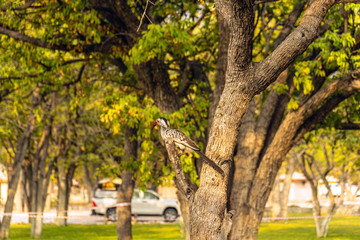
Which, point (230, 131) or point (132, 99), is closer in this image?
point (230, 131)

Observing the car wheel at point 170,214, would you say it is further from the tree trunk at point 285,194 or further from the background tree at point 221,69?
the background tree at point 221,69

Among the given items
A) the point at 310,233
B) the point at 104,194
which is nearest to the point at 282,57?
the point at 310,233

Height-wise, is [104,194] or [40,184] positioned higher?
[104,194]

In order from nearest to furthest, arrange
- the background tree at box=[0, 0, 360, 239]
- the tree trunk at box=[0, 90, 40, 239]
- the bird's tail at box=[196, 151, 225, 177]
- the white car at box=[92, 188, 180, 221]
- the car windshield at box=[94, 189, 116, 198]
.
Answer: the bird's tail at box=[196, 151, 225, 177] → the background tree at box=[0, 0, 360, 239] → the tree trunk at box=[0, 90, 40, 239] → the white car at box=[92, 188, 180, 221] → the car windshield at box=[94, 189, 116, 198]

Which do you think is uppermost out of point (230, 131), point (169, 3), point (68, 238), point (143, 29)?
point (169, 3)

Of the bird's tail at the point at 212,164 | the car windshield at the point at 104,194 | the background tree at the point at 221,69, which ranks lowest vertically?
the bird's tail at the point at 212,164

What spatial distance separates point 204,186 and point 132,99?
4.68 metres

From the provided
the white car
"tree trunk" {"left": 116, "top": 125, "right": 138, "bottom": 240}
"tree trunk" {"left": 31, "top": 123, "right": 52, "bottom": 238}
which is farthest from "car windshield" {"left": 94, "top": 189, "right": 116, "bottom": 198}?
"tree trunk" {"left": 116, "top": 125, "right": 138, "bottom": 240}

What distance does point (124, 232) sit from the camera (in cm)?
1525

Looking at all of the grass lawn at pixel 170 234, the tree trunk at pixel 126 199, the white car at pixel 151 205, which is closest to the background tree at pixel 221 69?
the tree trunk at pixel 126 199

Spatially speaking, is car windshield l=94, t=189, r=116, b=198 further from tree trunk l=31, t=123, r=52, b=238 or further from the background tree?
the background tree

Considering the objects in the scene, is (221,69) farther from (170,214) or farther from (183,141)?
(170,214)

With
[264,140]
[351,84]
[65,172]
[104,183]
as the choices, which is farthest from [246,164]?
[104,183]

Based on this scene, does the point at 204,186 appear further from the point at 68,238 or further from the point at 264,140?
the point at 68,238
